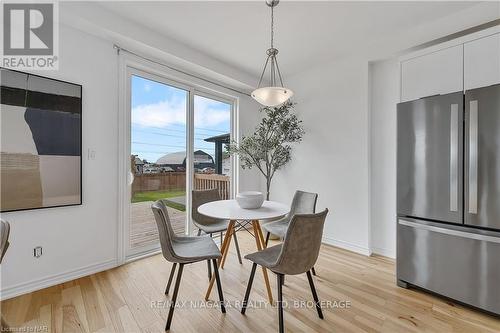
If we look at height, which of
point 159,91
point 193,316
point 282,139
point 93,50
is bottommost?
point 193,316

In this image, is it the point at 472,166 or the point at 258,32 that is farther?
the point at 258,32

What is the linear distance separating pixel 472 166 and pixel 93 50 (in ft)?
12.4

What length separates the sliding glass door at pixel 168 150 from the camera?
303cm

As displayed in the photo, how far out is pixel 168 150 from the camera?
3355mm

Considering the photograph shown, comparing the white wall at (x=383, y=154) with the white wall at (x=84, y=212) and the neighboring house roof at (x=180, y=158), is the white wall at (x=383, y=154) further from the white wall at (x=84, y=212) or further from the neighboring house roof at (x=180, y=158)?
the white wall at (x=84, y=212)

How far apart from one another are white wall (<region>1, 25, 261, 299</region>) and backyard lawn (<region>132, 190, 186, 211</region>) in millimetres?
370

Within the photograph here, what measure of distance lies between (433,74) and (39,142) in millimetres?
3890

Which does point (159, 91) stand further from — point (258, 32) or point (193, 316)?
point (193, 316)

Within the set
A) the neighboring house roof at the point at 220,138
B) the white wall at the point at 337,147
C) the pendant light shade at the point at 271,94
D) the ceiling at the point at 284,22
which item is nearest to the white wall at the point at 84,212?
the ceiling at the point at 284,22

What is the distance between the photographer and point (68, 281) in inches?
91.9

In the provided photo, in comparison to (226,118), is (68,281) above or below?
below

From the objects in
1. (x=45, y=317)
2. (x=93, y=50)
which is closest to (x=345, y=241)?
(x=45, y=317)

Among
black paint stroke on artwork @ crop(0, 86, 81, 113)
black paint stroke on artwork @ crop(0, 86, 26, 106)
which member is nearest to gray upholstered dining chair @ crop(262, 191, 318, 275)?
black paint stroke on artwork @ crop(0, 86, 81, 113)

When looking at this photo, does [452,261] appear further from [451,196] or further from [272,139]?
[272,139]
